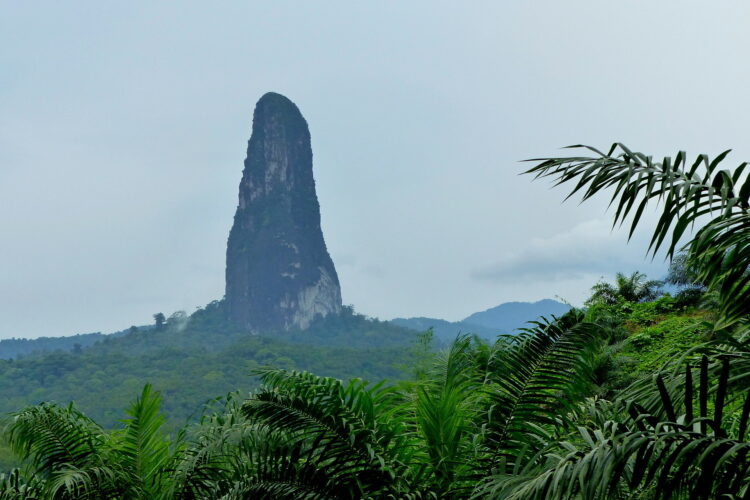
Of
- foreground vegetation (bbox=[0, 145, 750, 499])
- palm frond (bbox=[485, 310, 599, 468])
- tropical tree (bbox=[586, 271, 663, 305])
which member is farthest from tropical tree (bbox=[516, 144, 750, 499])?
tropical tree (bbox=[586, 271, 663, 305])

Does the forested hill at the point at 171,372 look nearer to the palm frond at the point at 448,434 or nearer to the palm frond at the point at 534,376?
the palm frond at the point at 448,434

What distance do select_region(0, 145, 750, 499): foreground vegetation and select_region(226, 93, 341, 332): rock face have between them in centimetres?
10361

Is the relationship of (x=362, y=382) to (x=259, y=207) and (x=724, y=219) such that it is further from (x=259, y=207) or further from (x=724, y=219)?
(x=259, y=207)

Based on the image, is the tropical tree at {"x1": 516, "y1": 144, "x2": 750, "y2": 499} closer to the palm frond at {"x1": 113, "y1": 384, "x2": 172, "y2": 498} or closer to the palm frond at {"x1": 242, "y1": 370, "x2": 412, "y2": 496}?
the palm frond at {"x1": 242, "y1": 370, "x2": 412, "y2": 496}

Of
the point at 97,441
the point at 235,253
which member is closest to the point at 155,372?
the point at 235,253

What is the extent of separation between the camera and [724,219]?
3.36m

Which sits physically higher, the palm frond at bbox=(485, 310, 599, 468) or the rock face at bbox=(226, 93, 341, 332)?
the rock face at bbox=(226, 93, 341, 332)

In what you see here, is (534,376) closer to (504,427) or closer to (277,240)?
(504,427)

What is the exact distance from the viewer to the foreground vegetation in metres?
2.89

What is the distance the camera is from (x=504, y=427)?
219 inches

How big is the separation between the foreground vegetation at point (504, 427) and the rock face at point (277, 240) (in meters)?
104

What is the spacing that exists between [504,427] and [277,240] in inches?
4246

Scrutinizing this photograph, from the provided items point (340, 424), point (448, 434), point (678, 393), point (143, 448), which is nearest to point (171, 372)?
point (143, 448)

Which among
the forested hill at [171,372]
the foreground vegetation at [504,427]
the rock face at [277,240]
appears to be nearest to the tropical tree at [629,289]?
the foreground vegetation at [504,427]
